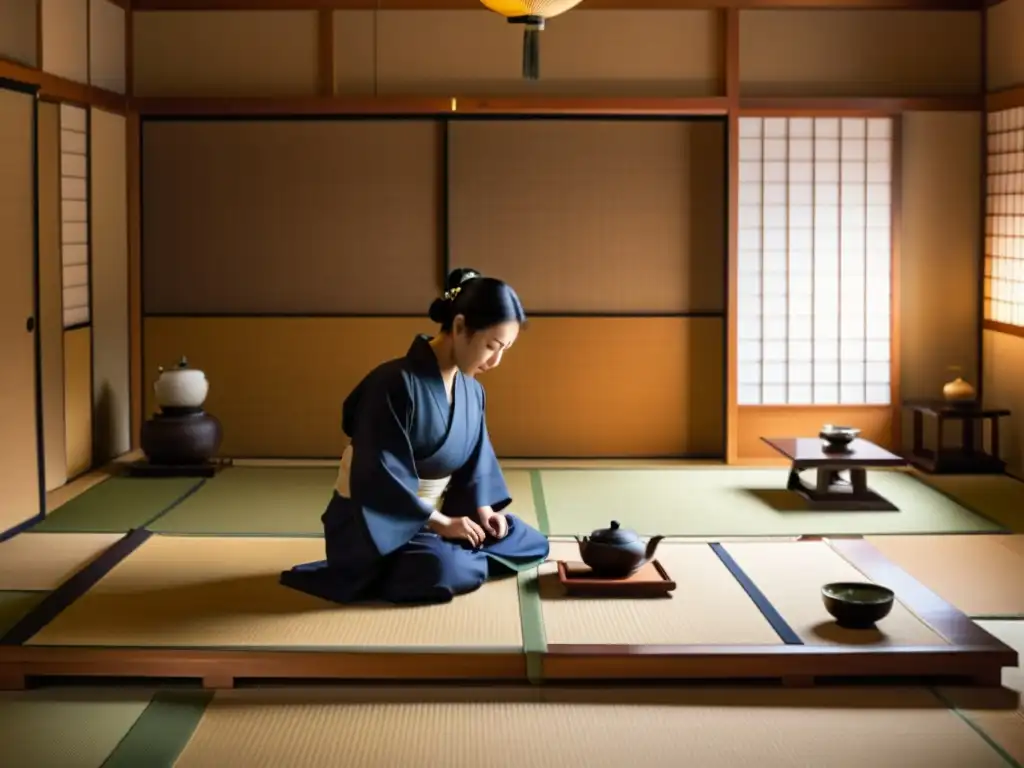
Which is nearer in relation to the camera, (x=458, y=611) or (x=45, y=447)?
(x=458, y=611)

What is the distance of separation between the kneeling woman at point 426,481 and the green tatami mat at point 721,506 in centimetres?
111

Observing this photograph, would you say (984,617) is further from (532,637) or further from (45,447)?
(45,447)

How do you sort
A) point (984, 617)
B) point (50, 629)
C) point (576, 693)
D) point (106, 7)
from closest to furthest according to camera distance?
point (576, 693) < point (50, 629) < point (984, 617) < point (106, 7)

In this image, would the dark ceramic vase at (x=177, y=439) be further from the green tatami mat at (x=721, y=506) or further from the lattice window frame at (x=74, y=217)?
the green tatami mat at (x=721, y=506)

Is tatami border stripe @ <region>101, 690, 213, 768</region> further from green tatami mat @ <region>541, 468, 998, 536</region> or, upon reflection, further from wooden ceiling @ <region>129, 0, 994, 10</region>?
wooden ceiling @ <region>129, 0, 994, 10</region>

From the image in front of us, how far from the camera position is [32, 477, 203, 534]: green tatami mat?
589cm

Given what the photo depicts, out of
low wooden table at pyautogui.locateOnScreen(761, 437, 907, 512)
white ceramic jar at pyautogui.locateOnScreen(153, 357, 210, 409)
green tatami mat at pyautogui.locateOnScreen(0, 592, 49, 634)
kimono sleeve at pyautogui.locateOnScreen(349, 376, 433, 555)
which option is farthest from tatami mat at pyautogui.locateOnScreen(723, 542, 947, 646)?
white ceramic jar at pyautogui.locateOnScreen(153, 357, 210, 409)

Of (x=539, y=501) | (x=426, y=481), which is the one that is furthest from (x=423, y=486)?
(x=539, y=501)

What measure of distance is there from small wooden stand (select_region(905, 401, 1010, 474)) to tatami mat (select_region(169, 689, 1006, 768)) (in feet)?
11.8

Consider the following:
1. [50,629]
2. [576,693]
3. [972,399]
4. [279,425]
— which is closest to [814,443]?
[972,399]

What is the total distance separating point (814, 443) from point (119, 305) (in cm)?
364

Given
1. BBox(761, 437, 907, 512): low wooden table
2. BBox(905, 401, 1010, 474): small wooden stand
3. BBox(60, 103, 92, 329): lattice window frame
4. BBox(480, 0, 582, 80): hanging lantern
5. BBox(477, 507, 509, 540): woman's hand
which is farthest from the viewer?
BBox(905, 401, 1010, 474): small wooden stand

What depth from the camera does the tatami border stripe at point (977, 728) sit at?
3338 millimetres

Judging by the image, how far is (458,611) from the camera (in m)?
4.25
